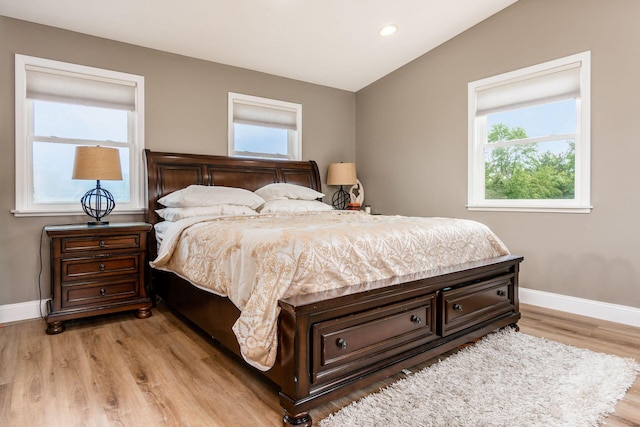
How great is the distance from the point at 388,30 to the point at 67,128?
319 cm

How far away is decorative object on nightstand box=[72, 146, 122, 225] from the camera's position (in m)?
2.93

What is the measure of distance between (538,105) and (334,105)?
2.50 meters

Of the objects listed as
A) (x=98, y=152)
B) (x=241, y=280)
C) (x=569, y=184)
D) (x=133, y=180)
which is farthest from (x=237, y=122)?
(x=569, y=184)

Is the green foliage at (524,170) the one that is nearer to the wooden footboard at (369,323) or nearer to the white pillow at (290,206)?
the wooden footboard at (369,323)

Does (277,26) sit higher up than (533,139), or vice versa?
(277,26)

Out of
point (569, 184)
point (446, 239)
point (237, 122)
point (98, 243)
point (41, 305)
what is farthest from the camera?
point (237, 122)

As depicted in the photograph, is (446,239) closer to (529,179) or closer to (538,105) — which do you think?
(529,179)

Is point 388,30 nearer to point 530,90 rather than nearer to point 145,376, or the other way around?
point 530,90

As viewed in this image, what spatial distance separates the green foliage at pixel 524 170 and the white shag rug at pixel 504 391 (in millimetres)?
1626

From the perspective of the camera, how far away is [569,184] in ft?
10.9

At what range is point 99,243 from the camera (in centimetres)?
292

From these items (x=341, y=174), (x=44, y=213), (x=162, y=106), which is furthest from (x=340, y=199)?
(x=44, y=213)

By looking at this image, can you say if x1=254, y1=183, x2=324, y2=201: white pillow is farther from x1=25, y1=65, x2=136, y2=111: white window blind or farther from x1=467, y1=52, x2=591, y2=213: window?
x1=467, y1=52, x2=591, y2=213: window

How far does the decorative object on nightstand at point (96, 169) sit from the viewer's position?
115 inches
